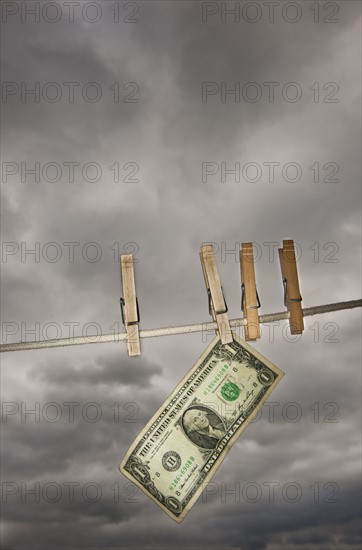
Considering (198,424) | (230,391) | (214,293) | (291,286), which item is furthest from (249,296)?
(198,424)

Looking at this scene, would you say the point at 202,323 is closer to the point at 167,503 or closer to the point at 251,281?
the point at 251,281

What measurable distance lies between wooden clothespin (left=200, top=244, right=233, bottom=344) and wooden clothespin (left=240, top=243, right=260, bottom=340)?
0.89ft

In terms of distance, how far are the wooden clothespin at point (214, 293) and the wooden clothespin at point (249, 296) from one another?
273 millimetres

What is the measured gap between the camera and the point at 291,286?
7.87 m

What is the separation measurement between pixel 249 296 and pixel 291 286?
2.11 ft

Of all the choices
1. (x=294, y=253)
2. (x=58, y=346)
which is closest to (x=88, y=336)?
(x=58, y=346)

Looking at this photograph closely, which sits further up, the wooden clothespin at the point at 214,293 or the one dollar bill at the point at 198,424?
the wooden clothespin at the point at 214,293

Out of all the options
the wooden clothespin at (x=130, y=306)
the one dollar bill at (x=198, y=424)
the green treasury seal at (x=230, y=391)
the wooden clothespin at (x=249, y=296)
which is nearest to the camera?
the wooden clothespin at (x=130, y=306)

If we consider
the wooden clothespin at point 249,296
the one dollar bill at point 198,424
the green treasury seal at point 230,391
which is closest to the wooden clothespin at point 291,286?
the wooden clothespin at point 249,296

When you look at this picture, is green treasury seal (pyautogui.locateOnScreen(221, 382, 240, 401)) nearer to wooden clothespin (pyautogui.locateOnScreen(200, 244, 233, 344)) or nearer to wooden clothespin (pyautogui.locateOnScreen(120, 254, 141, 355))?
wooden clothespin (pyautogui.locateOnScreen(200, 244, 233, 344))

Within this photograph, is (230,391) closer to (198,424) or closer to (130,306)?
(198,424)

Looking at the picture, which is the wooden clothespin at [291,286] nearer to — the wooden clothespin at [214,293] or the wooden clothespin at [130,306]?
the wooden clothespin at [214,293]

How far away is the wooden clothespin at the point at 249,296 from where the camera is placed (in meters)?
7.69

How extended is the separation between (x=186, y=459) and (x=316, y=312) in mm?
2765
